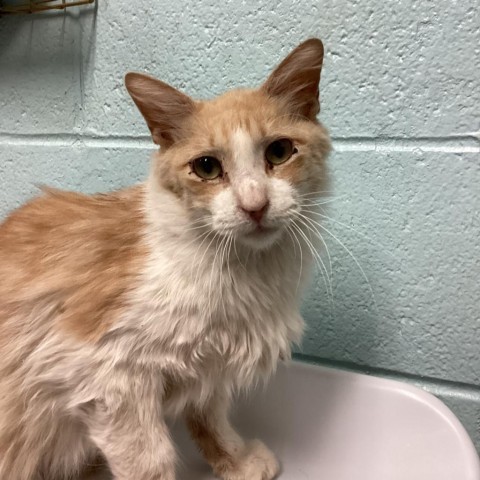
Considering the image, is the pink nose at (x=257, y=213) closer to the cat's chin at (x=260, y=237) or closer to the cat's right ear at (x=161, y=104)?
the cat's chin at (x=260, y=237)

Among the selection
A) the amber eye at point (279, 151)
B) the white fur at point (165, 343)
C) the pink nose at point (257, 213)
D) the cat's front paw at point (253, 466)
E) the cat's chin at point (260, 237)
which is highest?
the amber eye at point (279, 151)

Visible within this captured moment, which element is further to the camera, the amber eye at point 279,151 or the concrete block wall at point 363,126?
the concrete block wall at point 363,126

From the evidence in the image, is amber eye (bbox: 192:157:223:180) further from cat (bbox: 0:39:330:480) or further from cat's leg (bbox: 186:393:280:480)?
cat's leg (bbox: 186:393:280:480)

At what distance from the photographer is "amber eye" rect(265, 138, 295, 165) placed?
0.64 meters

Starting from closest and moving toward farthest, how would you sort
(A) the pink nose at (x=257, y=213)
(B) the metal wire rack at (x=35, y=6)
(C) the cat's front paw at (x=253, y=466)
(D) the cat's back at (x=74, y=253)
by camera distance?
(A) the pink nose at (x=257, y=213), (D) the cat's back at (x=74, y=253), (C) the cat's front paw at (x=253, y=466), (B) the metal wire rack at (x=35, y=6)

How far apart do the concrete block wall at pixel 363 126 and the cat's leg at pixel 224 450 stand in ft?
0.87

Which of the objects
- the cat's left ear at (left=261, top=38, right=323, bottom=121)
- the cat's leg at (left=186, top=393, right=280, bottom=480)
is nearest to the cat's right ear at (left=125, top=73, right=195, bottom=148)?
the cat's left ear at (left=261, top=38, right=323, bottom=121)

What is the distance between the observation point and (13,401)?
0.72 metres

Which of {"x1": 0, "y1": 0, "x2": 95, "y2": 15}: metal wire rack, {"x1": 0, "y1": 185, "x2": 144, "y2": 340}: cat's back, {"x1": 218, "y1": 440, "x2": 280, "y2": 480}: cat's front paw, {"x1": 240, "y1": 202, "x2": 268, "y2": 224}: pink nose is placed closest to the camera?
{"x1": 240, "y1": 202, "x2": 268, "y2": 224}: pink nose

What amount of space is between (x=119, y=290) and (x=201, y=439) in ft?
1.18

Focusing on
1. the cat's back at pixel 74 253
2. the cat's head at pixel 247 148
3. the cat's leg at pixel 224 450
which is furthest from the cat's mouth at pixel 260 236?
the cat's leg at pixel 224 450

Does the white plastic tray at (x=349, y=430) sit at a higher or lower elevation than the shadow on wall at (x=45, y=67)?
lower

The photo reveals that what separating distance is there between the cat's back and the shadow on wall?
41cm

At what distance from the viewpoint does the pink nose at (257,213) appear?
0.58 m
